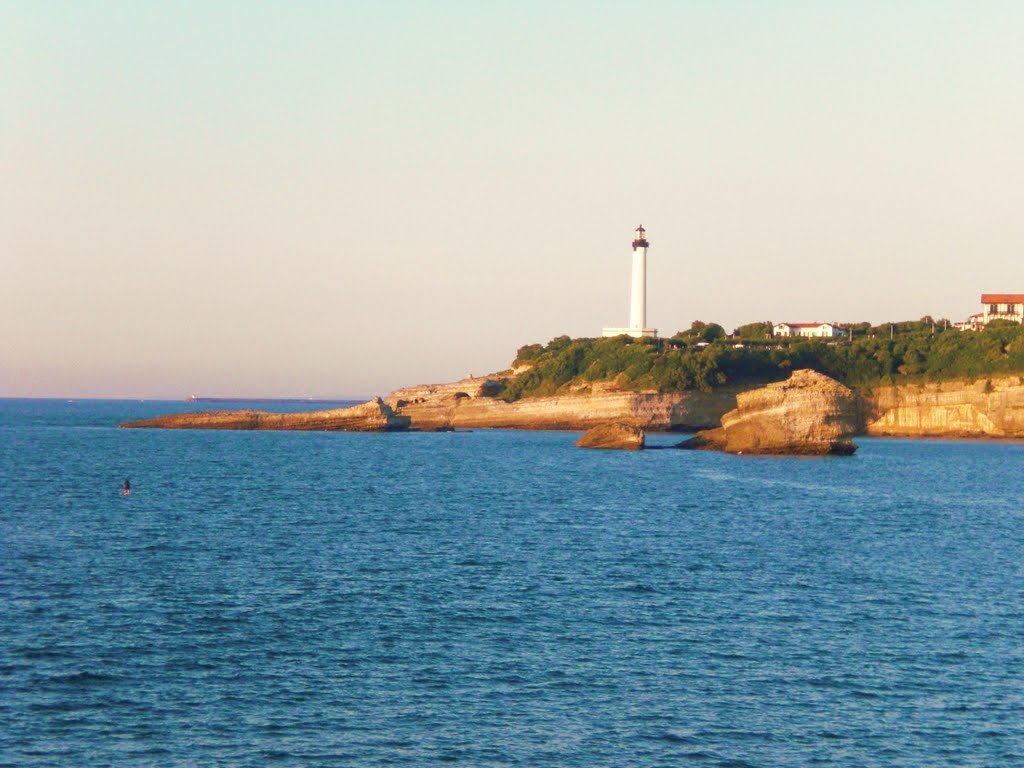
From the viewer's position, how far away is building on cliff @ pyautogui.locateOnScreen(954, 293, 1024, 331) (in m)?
147

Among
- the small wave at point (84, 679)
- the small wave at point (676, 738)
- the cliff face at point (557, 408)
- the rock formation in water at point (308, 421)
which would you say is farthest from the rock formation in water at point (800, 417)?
the small wave at point (84, 679)

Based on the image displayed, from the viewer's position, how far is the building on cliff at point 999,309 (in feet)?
483

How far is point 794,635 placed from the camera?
2750 cm

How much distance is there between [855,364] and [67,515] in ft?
321

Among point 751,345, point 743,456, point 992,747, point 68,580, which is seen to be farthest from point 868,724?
point 751,345

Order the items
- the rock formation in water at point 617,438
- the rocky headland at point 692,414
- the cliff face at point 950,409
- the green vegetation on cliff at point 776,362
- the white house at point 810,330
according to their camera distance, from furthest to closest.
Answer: the white house at point 810,330
the green vegetation on cliff at point 776,362
the cliff face at point 950,409
the rock formation in water at point 617,438
the rocky headland at point 692,414

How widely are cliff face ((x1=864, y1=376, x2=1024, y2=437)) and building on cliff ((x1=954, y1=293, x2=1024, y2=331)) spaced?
27.6m

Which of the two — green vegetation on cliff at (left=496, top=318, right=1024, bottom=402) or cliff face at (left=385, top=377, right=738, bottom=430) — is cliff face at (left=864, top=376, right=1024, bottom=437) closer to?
green vegetation on cliff at (left=496, top=318, right=1024, bottom=402)

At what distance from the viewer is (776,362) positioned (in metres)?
131

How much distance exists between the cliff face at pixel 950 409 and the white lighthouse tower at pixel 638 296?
120 feet

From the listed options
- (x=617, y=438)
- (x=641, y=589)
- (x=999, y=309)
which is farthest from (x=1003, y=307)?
(x=641, y=589)

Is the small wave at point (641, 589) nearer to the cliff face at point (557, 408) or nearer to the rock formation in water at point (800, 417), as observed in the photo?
the rock formation in water at point (800, 417)

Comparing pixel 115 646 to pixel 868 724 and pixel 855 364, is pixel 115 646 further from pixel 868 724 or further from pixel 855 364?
pixel 855 364

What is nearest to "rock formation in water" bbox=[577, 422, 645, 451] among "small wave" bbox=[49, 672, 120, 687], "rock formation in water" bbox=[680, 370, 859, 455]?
"rock formation in water" bbox=[680, 370, 859, 455]
